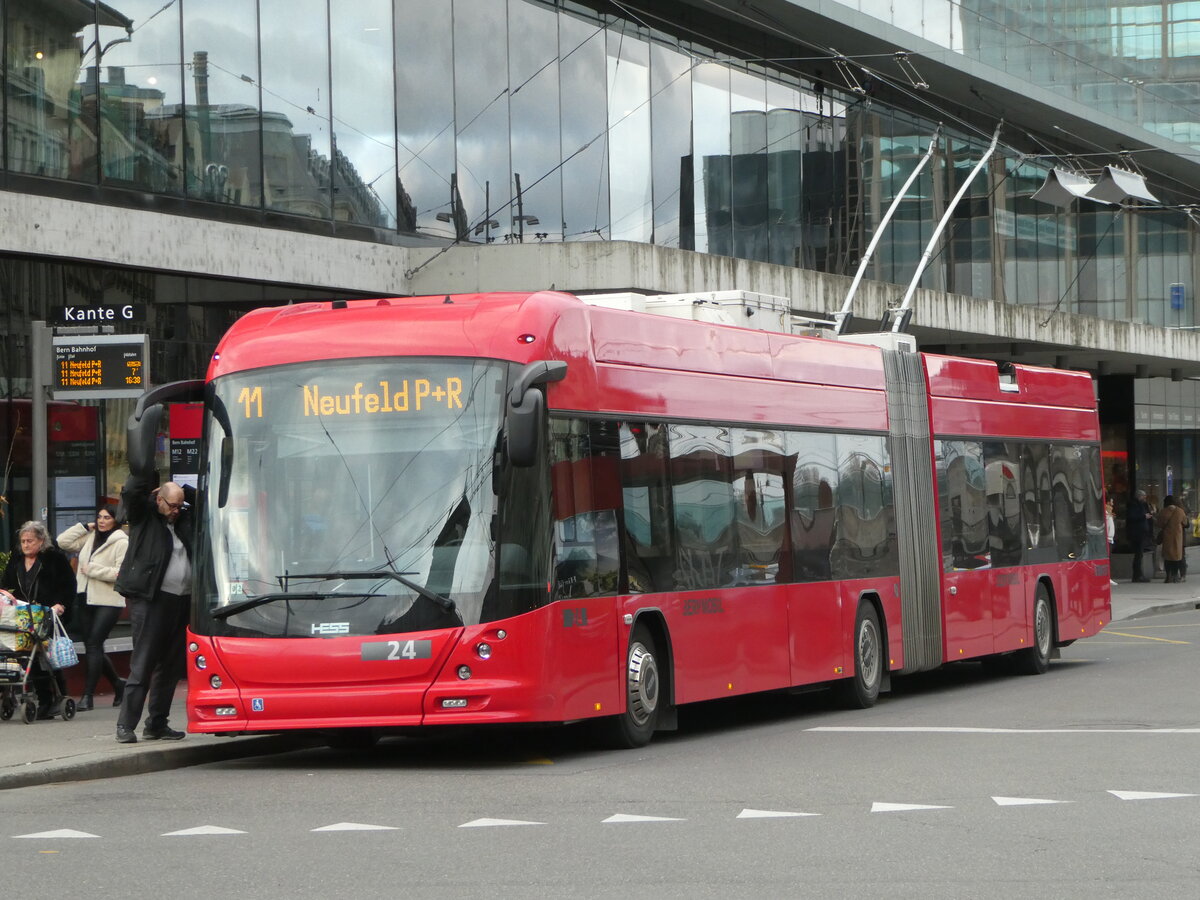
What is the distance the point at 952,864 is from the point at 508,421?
4.41 meters

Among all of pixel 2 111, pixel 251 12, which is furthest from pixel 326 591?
pixel 251 12

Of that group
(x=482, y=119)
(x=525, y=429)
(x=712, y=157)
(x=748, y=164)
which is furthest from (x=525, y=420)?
(x=748, y=164)

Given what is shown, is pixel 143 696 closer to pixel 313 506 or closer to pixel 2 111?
pixel 313 506

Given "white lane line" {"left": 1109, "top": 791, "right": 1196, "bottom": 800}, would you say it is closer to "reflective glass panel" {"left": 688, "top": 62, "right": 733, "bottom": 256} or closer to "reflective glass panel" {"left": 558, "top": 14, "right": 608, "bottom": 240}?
"reflective glass panel" {"left": 558, "top": 14, "right": 608, "bottom": 240}

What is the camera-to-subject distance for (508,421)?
11.6 metres

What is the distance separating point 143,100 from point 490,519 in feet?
31.1

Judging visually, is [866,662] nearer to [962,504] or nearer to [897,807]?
[962,504]

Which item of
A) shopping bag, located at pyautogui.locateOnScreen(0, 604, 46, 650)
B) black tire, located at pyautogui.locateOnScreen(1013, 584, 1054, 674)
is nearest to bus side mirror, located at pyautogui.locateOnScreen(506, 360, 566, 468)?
shopping bag, located at pyautogui.locateOnScreen(0, 604, 46, 650)

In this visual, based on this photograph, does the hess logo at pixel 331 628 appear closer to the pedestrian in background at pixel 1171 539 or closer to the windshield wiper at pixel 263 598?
the windshield wiper at pixel 263 598

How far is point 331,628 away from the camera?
469 inches

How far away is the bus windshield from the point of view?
11.9 metres

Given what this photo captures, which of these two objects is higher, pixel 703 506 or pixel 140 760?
pixel 703 506

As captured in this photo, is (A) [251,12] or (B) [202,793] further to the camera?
(A) [251,12]

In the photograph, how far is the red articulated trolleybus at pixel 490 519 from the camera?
11.9 m
